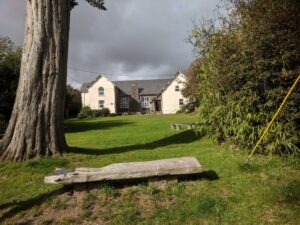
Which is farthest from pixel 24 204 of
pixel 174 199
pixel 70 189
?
pixel 174 199

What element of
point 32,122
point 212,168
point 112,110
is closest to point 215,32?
point 212,168

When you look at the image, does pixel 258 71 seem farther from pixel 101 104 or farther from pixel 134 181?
pixel 101 104

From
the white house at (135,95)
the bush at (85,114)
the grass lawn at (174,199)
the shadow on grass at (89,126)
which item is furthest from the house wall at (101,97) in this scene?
the grass lawn at (174,199)

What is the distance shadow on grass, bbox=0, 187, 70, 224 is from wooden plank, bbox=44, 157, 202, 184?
0.28 m

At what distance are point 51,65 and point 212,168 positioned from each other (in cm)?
442

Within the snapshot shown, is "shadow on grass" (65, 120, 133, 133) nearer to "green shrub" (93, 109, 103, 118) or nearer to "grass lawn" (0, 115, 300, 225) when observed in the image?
"grass lawn" (0, 115, 300, 225)

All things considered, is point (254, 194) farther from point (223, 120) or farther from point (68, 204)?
point (223, 120)

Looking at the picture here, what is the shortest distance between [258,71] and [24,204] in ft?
18.0

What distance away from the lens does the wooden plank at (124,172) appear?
525 centimetres

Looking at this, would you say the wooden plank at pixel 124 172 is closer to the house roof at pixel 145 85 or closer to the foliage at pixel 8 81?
the foliage at pixel 8 81

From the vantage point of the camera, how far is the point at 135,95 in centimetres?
6506

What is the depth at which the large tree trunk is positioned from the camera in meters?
7.50

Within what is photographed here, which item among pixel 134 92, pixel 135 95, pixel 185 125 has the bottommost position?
pixel 185 125

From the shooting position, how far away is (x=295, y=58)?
23.3 ft
